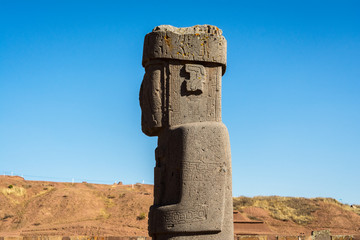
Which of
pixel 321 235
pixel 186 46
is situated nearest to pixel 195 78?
pixel 186 46

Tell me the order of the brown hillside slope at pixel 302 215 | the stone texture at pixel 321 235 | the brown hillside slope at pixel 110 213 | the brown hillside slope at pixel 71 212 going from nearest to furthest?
the stone texture at pixel 321 235, the brown hillside slope at pixel 71 212, the brown hillside slope at pixel 110 213, the brown hillside slope at pixel 302 215

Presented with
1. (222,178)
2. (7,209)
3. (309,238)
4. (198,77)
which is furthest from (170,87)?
(7,209)

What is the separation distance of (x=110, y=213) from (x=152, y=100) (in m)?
22.3

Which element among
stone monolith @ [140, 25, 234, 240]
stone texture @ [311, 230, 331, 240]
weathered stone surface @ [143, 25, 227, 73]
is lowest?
stone texture @ [311, 230, 331, 240]

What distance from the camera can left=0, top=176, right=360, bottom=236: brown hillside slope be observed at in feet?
78.5

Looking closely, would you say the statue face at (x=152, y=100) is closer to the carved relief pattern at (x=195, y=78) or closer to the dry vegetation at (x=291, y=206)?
the carved relief pattern at (x=195, y=78)

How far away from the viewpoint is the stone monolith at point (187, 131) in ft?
17.9

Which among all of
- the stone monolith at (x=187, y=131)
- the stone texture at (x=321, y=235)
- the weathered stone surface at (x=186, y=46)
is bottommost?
the stone texture at (x=321, y=235)

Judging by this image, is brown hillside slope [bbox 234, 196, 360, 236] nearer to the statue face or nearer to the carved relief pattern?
the statue face

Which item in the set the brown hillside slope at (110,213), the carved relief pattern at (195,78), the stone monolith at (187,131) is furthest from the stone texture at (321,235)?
the carved relief pattern at (195,78)

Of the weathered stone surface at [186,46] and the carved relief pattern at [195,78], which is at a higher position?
the weathered stone surface at [186,46]

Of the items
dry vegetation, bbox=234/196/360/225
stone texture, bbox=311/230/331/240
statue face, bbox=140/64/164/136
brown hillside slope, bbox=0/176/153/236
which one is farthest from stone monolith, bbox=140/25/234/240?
dry vegetation, bbox=234/196/360/225

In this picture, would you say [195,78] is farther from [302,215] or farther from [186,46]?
[302,215]

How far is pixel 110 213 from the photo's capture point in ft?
89.0
